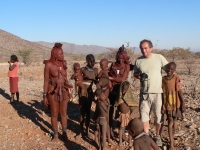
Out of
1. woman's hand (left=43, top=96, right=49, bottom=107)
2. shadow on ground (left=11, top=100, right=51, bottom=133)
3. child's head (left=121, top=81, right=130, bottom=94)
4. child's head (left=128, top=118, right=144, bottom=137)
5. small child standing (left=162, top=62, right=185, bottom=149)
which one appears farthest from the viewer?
shadow on ground (left=11, top=100, right=51, bottom=133)

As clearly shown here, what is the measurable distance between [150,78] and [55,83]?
5.79ft

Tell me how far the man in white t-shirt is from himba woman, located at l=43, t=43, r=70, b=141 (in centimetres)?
143

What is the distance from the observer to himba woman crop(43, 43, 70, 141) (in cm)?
494

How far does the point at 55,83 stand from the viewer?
5.01 metres

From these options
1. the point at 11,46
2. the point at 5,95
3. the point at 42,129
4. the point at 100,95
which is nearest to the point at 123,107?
the point at 100,95

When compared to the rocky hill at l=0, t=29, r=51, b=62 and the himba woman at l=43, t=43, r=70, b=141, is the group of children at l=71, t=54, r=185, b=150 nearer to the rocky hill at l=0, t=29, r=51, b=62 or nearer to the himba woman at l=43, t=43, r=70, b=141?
the himba woman at l=43, t=43, r=70, b=141

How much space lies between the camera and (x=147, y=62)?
4.36m

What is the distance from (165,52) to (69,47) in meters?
138

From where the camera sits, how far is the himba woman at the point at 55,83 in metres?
4.94

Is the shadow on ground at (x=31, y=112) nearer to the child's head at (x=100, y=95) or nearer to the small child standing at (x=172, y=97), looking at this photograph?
the child's head at (x=100, y=95)

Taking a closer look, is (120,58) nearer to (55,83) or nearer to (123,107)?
(123,107)

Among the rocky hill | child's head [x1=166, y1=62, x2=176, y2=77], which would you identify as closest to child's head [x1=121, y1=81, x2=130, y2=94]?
child's head [x1=166, y1=62, x2=176, y2=77]

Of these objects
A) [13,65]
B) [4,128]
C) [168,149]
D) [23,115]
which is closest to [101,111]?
[168,149]

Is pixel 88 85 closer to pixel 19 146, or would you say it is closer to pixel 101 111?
pixel 101 111
